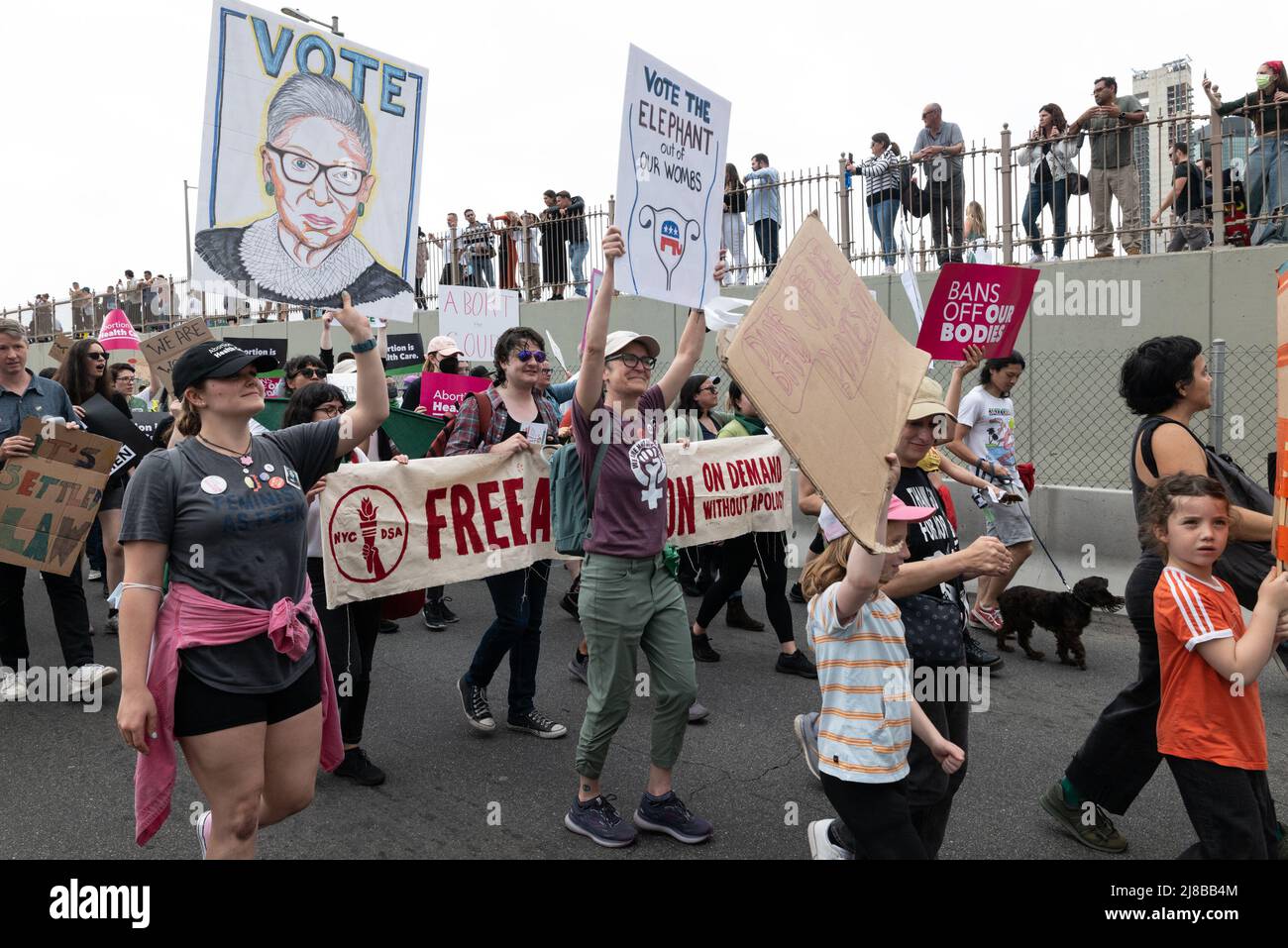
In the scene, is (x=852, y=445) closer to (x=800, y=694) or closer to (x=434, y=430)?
(x=800, y=694)

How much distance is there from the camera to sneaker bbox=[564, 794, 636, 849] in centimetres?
389

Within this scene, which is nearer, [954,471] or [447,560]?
[447,560]

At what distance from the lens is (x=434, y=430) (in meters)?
7.70

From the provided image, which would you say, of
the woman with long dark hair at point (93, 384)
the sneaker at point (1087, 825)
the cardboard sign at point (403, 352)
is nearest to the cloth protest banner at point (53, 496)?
the woman with long dark hair at point (93, 384)

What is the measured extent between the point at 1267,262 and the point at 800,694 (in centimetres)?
663

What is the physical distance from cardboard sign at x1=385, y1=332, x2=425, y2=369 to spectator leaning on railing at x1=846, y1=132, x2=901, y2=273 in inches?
231

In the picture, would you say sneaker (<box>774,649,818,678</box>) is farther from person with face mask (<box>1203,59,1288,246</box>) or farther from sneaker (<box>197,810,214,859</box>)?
person with face mask (<box>1203,59,1288,246</box>)

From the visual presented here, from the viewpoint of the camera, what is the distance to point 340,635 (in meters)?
4.62

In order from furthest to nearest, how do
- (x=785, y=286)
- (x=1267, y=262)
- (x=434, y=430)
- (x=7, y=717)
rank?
(x=1267, y=262) < (x=434, y=430) < (x=7, y=717) < (x=785, y=286)

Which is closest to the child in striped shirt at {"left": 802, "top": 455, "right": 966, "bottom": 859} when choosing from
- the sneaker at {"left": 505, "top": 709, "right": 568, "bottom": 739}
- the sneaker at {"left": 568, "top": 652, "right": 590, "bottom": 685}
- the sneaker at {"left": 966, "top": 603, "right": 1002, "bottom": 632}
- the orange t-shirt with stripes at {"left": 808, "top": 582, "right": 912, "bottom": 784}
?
the orange t-shirt with stripes at {"left": 808, "top": 582, "right": 912, "bottom": 784}

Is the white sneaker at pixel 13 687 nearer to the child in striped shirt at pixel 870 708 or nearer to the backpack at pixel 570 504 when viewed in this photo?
the backpack at pixel 570 504

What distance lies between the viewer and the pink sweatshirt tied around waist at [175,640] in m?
2.78

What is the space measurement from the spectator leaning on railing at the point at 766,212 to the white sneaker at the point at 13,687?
9.59 m
